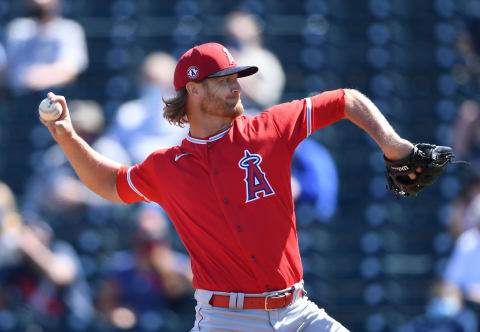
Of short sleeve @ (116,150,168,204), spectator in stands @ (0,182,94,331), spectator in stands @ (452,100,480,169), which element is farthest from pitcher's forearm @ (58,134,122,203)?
spectator in stands @ (452,100,480,169)

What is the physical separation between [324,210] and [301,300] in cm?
358

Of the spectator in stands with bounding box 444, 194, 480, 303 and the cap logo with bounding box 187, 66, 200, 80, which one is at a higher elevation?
the cap logo with bounding box 187, 66, 200, 80

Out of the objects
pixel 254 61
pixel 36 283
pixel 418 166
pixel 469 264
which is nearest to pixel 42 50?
pixel 254 61

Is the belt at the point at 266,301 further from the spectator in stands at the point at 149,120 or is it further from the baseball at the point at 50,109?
the spectator in stands at the point at 149,120

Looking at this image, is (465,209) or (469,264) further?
(465,209)

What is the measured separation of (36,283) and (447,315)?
127 inches

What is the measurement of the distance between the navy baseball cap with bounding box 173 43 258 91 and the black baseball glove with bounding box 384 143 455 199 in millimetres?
830

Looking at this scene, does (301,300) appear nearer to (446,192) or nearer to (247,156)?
(247,156)

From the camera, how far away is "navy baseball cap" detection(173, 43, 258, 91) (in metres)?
Answer: 4.17

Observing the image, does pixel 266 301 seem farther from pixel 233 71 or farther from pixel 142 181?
pixel 233 71

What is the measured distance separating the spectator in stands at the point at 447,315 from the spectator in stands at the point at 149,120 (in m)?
2.48

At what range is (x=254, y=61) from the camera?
300 inches

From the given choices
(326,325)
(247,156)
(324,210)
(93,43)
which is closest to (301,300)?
(326,325)

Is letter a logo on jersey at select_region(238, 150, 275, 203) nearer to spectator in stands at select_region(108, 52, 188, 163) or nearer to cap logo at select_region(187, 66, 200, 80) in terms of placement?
cap logo at select_region(187, 66, 200, 80)
